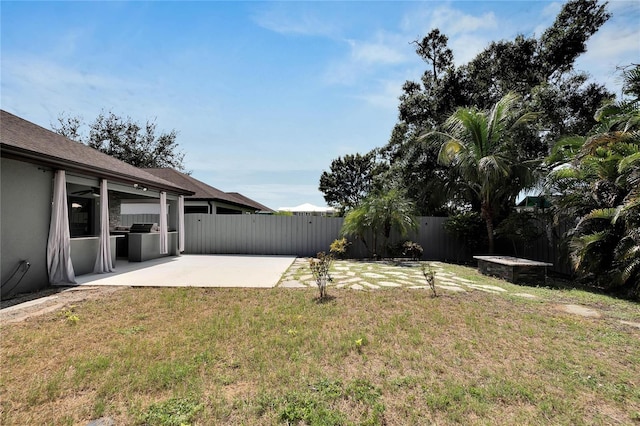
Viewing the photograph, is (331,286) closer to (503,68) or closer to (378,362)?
(378,362)

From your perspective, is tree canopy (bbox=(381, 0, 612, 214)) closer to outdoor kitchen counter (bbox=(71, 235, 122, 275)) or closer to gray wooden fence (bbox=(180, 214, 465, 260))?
gray wooden fence (bbox=(180, 214, 465, 260))

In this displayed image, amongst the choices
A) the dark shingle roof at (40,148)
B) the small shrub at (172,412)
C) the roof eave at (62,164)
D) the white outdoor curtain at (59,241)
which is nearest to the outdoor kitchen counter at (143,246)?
the roof eave at (62,164)

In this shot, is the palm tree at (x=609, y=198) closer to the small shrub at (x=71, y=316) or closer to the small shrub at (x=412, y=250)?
the small shrub at (x=412, y=250)

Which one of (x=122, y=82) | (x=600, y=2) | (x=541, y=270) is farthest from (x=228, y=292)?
(x=600, y=2)

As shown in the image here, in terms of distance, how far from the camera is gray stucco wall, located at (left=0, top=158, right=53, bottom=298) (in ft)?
17.1

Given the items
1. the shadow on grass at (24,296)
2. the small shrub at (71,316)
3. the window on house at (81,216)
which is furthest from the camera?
the window on house at (81,216)

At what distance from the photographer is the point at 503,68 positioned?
12.3m

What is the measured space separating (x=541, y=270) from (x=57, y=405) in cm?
844

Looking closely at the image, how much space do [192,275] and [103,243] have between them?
2.45 m

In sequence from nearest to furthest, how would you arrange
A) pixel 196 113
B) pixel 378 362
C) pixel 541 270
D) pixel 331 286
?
pixel 378 362 < pixel 331 286 < pixel 541 270 < pixel 196 113

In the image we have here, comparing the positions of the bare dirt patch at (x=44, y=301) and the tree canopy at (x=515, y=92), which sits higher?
the tree canopy at (x=515, y=92)

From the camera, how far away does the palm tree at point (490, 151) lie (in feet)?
30.5

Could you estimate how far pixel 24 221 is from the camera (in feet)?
18.3

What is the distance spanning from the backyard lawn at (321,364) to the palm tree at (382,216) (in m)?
5.49
